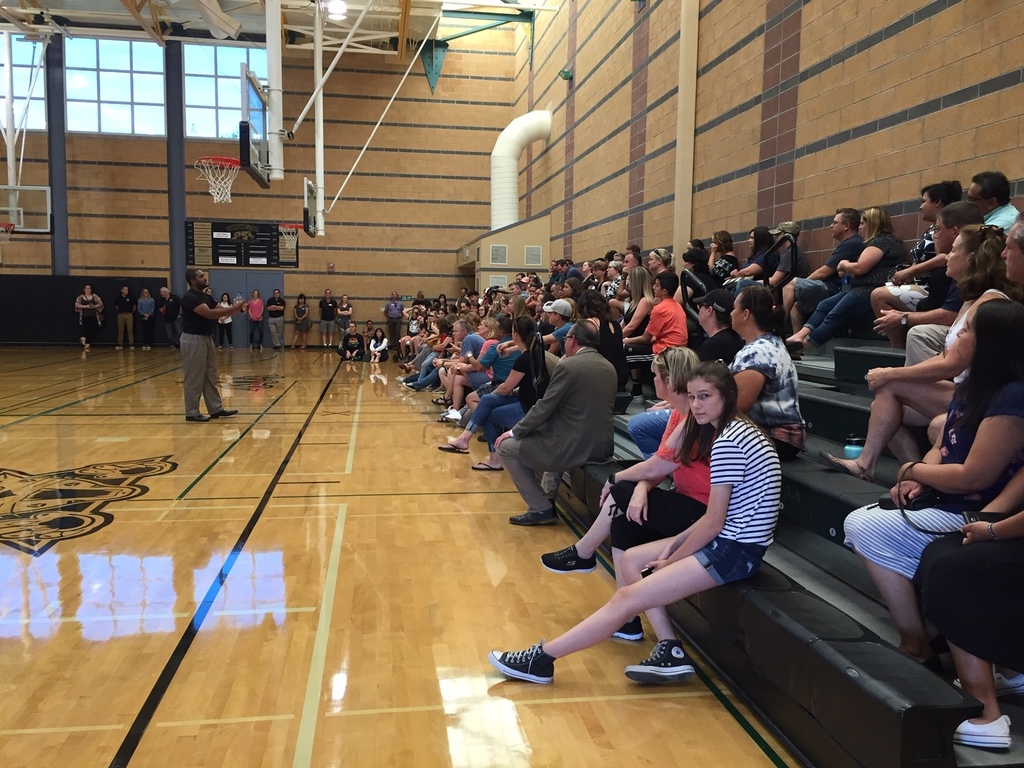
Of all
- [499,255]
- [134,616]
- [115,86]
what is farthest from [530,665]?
[115,86]

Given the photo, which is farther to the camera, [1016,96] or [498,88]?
[498,88]

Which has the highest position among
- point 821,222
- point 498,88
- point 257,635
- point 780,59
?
point 498,88

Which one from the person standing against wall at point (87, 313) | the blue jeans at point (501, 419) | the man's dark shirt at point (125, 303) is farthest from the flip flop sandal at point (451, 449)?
the person standing against wall at point (87, 313)

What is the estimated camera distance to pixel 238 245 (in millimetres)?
19828

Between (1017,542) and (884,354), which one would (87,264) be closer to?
(884,354)

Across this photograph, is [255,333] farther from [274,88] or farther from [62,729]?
[62,729]

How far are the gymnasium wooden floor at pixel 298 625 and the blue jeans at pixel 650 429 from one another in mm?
787

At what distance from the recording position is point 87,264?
64.8 ft

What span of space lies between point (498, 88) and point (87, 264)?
11794 millimetres

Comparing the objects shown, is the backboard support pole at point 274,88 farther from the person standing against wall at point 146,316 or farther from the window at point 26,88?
the window at point 26,88

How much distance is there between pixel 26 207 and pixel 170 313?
395 cm

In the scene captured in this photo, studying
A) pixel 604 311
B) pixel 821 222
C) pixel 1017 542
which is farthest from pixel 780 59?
pixel 1017 542

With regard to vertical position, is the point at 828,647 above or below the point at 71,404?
above

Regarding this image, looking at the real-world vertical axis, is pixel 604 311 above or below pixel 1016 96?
below
